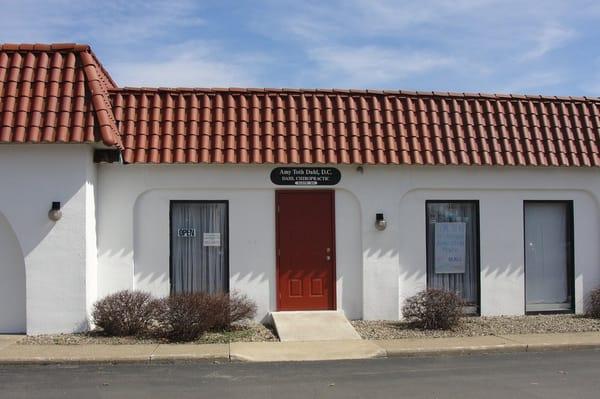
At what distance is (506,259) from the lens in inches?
561

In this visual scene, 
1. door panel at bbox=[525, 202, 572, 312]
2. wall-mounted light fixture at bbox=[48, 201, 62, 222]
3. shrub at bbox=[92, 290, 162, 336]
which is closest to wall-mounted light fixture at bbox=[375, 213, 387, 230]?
door panel at bbox=[525, 202, 572, 312]

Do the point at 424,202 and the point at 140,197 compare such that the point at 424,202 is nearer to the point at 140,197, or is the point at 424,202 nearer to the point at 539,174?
the point at 539,174

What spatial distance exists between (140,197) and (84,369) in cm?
424

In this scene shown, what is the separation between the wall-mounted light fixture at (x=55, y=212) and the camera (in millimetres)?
11898

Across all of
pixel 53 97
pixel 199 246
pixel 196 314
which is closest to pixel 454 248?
pixel 199 246

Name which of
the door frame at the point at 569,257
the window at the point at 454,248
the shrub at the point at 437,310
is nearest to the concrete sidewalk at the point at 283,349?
the shrub at the point at 437,310

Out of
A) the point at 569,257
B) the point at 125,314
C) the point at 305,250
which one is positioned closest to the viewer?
the point at 125,314

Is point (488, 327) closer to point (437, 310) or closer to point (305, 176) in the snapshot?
point (437, 310)

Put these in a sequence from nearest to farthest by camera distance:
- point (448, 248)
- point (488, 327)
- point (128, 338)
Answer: point (128, 338) < point (488, 327) < point (448, 248)

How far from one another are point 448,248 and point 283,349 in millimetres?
4734

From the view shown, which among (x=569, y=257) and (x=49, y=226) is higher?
(x=49, y=226)

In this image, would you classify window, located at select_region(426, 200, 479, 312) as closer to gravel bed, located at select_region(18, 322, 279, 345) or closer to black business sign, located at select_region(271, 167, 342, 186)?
black business sign, located at select_region(271, 167, 342, 186)

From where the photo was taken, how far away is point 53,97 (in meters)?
11.9

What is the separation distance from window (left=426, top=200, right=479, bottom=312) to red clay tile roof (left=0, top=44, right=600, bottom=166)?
3.80ft
